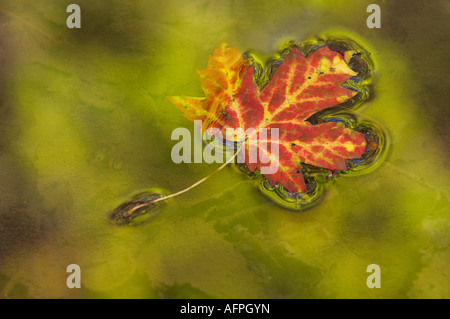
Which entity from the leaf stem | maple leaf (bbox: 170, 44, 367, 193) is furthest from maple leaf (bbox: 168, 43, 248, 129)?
the leaf stem

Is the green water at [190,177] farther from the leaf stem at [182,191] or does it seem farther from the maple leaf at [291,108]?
the maple leaf at [291,108]

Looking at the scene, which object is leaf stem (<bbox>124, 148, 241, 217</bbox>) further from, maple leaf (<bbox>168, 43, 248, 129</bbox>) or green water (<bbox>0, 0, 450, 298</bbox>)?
maple leaf (<bbox>168, 43, 248, 129</bbox>)

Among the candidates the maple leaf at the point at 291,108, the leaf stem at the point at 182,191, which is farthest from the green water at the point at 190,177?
the maple leaf at the point at 291,108

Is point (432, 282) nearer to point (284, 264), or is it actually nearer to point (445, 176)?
point (445, 176)

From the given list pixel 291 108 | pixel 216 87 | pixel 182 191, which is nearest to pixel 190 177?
pixel 182 191

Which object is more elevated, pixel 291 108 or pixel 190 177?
pixel 291 108

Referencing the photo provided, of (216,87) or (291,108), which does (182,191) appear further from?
(291,108)

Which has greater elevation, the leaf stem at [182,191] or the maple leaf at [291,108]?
the maple leaf at [291,108]
